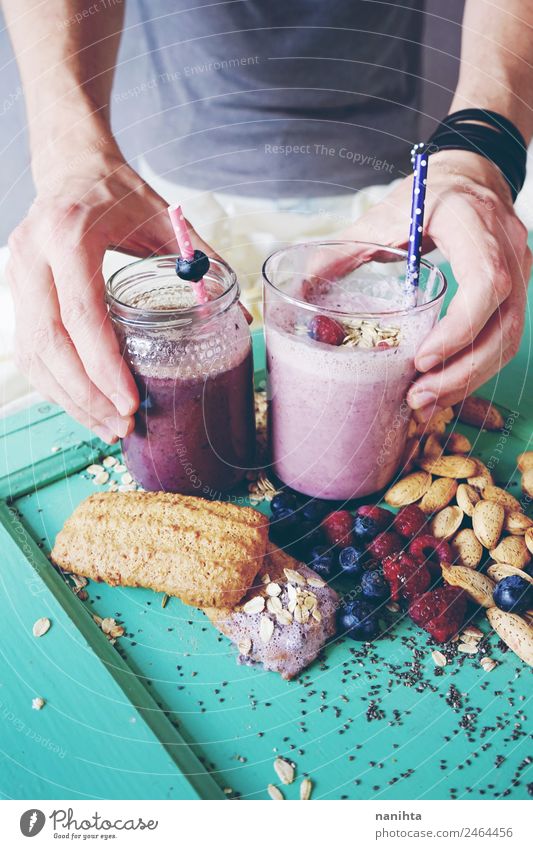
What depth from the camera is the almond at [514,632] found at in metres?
0.69

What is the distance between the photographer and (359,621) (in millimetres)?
710

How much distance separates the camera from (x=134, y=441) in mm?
840

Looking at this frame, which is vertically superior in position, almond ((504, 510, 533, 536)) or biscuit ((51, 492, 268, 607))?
biscuit ((51, 492, 268, 607))

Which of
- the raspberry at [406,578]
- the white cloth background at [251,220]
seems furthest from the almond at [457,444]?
the white cloth background at [251,220]

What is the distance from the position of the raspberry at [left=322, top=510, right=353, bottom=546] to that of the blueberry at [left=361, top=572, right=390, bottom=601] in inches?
2.4

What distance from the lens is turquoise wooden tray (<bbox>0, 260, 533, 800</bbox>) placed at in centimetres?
60

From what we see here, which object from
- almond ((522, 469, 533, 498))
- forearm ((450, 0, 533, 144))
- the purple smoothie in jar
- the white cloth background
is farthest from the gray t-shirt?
almond ((522, 469, 533, 498))

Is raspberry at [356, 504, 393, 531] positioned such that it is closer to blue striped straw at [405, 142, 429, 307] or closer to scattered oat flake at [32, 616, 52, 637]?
blue striped straw at [405, 142, 429, 307]

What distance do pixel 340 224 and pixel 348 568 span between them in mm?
978

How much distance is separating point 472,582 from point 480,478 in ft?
0.57

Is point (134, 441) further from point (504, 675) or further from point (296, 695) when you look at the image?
point (504, 675)

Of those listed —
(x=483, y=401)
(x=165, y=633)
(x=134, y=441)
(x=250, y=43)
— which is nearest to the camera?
(x=165, y=633)

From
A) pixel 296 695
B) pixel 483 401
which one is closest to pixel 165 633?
pixel 296 695

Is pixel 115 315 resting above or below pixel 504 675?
above
